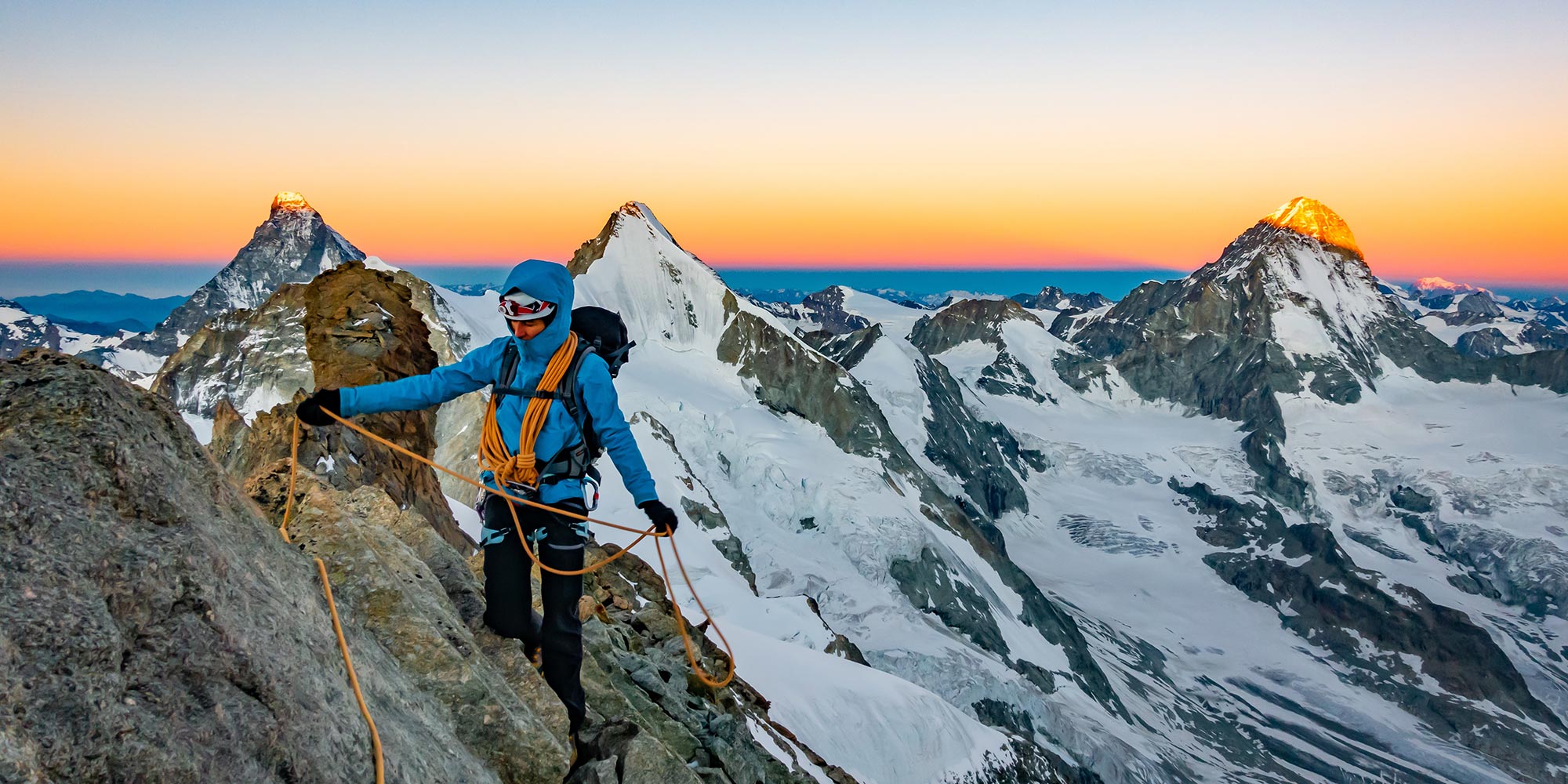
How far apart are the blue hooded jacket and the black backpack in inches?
2.2

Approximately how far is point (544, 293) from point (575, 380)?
2.51ft

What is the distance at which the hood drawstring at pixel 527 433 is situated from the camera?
676cm

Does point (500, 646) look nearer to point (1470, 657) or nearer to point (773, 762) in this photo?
point (773, 762)

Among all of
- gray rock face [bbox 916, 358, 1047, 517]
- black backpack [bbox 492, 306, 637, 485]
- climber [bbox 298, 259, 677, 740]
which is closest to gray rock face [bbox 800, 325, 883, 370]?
gray rock face [bbox 916, 358, 1047, 517]

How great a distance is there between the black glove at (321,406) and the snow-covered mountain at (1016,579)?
64.7 ft

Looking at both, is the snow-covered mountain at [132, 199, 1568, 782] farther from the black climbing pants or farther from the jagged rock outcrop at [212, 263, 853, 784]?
the black climbing pants

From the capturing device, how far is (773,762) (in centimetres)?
1270

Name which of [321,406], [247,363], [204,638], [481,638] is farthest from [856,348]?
[204,638]

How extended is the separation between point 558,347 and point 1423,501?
23882cm

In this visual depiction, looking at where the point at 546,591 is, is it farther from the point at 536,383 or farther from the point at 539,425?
the point at 536,383

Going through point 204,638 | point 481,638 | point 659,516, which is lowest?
point 481,638

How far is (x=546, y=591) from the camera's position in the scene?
23.5 feet

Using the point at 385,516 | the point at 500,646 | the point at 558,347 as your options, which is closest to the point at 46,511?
the point at 558,347

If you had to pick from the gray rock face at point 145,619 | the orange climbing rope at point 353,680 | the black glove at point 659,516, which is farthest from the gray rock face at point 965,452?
the gray rock face at point 145,619
